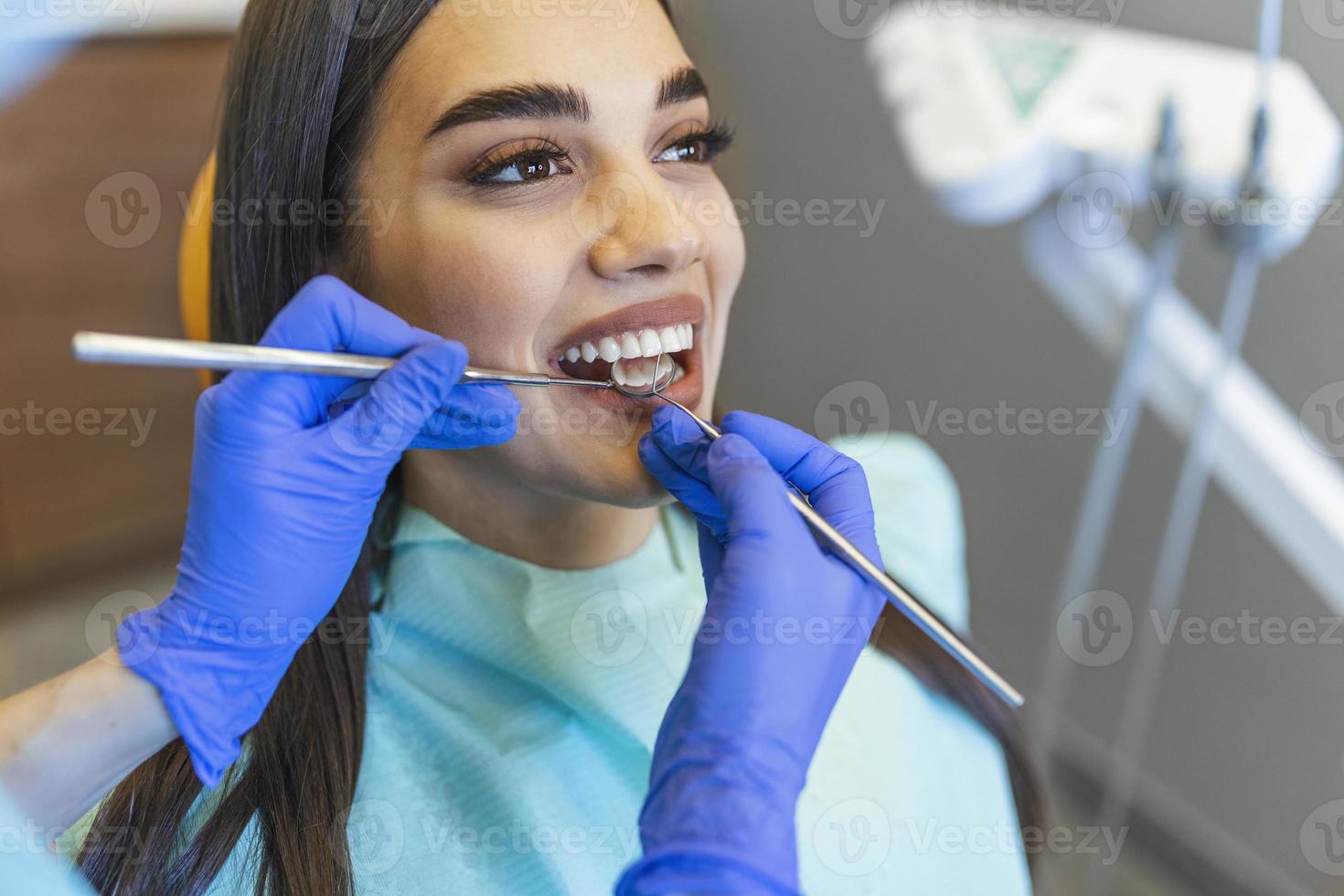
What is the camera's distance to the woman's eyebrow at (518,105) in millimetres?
921

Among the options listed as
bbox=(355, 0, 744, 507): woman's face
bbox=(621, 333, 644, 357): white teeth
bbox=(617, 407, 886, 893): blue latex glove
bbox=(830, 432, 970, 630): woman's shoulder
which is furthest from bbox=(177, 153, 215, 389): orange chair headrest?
bbox=(830, 432, 970, 630): woman's shoulder

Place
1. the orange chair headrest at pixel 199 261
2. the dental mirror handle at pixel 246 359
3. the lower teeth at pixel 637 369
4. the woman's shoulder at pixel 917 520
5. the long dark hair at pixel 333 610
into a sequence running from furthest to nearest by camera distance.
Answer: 1. the woman's shoulder at pixel 917 520
2. the orange chair headrest at pixel 199 261
3. the lower teeth at pixel 637 369
4. the long dark hair at pixel 333 610
5. the dental mirror handle at pixel 246 359

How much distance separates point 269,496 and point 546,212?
0.35 meters

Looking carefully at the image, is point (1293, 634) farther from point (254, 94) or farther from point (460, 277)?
point (254, 94)

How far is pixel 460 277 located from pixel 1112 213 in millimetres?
1273

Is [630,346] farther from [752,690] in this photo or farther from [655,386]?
[752,690]

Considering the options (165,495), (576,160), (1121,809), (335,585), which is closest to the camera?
(335,585)

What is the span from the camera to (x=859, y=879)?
106 centimetres

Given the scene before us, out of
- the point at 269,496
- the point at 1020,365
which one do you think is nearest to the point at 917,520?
the point at 1020,365

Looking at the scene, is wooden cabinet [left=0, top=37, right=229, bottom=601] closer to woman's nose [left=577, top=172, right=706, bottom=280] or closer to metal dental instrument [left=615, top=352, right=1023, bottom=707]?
woman's nose [left=577, top=172, right=706, bottom=280]

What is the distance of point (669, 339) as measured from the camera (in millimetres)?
1000

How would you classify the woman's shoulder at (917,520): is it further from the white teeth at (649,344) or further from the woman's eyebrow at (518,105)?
the woman's eyebrow at (518,105)

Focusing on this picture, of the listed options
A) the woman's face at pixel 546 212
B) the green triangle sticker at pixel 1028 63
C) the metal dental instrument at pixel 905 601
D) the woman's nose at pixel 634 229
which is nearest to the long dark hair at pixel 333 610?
the woman's face at pixel 546 212

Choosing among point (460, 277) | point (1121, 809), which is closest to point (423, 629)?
point (460, 277)
